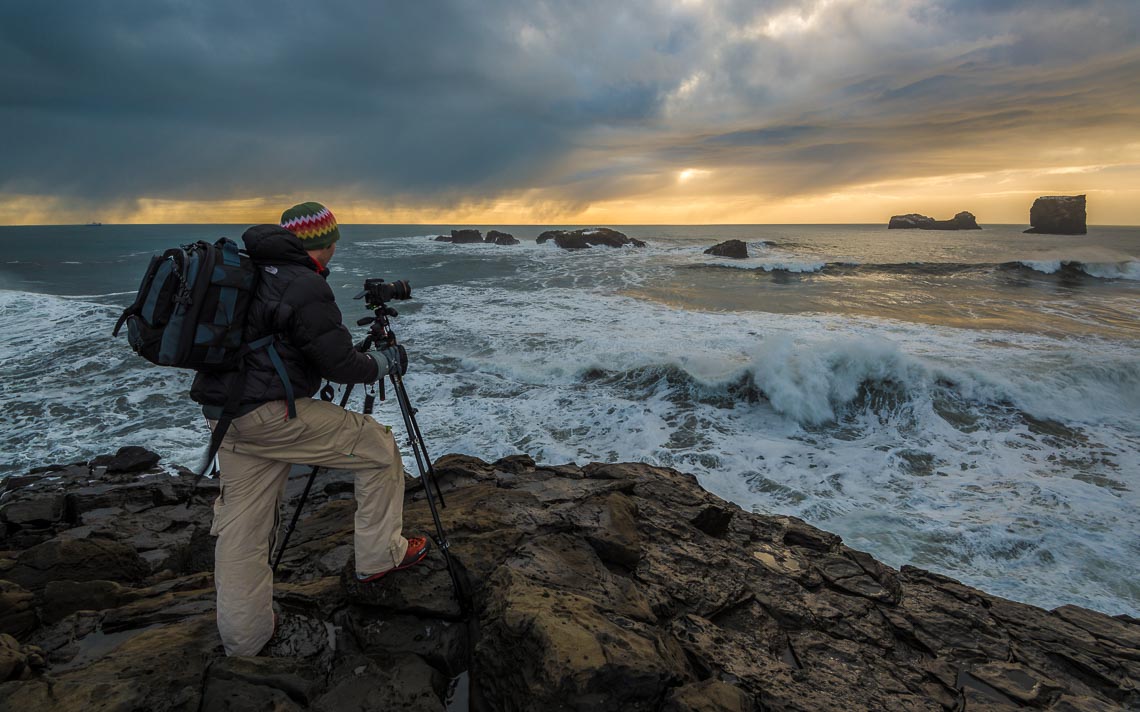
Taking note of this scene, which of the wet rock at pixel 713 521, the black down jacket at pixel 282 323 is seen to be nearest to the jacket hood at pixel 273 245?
the black down jacket at pixel 282 323

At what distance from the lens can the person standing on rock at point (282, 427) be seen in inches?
93.7

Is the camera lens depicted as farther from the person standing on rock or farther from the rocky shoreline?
the rocky shoreline

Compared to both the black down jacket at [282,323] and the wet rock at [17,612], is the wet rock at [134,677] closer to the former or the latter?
the wet rock at [17,612]

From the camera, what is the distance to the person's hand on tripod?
2875 millimetres

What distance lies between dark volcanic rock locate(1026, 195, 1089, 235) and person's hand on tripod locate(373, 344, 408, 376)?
14679cm

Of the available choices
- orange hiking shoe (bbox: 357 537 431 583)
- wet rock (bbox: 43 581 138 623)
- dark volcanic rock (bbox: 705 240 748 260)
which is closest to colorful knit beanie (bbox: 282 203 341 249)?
orange hiking shoe (bbox: 357 537 431 583)

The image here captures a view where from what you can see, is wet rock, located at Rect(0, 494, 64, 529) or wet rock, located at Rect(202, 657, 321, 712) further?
wet rock, located at Rect(0, 494, 64, 529)

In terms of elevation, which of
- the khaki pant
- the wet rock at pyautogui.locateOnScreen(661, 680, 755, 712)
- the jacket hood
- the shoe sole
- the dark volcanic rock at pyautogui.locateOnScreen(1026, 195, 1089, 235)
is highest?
the dark volcanic rock at pyautogui.locateOnScreen(1026, 195, 1089, 235)

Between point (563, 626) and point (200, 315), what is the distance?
2.29 metres

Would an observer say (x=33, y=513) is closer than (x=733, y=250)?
Yes

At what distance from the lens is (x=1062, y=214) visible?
103938mm

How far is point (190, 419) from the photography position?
9.64 m

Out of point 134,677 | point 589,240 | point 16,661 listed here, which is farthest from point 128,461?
point 589,240

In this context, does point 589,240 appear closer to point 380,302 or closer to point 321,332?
point 380,302
